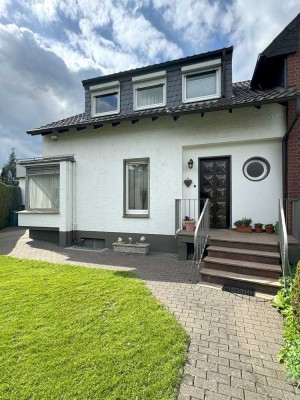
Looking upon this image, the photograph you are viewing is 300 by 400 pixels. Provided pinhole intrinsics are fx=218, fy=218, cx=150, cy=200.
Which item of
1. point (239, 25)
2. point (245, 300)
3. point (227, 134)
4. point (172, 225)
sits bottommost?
point (245, 300)

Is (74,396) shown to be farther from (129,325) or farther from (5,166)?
(5,166)

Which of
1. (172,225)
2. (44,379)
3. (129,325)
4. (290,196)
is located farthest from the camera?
(172,225)

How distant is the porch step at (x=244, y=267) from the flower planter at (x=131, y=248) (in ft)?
7.89

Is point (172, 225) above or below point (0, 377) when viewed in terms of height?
above

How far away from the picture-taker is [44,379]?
204cm

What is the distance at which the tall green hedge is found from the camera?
13.4 metres

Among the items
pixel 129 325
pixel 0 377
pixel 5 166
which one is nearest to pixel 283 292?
pixel 129 325

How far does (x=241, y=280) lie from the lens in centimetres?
432

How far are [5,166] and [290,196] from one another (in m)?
51.6

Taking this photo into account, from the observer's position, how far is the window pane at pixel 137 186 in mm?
7676

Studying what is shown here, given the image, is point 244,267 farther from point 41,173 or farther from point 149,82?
point 41,173

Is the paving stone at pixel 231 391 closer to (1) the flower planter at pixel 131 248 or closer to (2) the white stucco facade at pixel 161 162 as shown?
(1) the flower planter at pixel 131 248

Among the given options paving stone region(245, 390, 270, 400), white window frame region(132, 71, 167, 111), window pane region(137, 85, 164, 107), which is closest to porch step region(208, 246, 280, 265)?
paving stone region(245, 390, 270, 400)

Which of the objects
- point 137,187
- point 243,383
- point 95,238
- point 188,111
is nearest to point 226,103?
point 188,111
